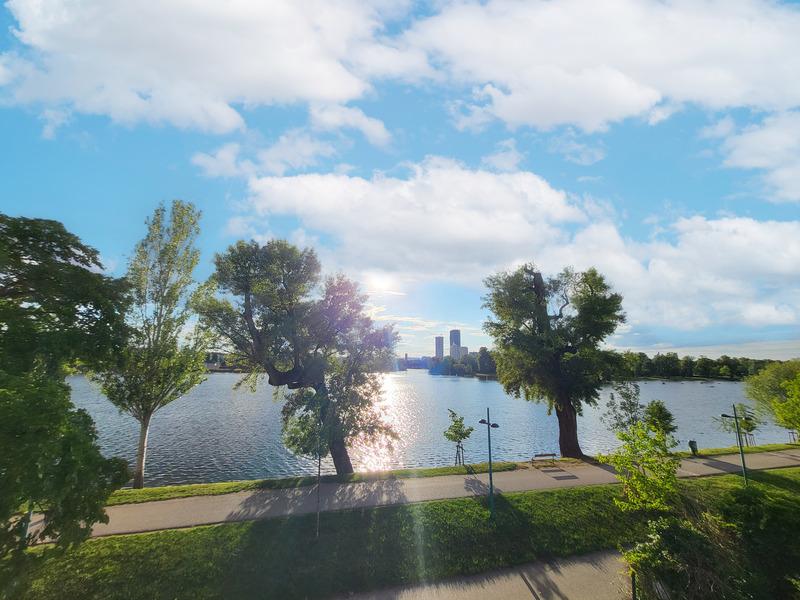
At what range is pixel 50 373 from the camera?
921 centimetres

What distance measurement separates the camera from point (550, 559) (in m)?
13.8

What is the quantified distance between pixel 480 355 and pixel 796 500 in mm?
142463

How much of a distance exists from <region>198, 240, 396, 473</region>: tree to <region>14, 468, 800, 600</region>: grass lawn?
6.56 meters

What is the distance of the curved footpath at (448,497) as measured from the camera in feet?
39.3

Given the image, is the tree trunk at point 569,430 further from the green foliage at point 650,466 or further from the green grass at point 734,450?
the green foliage at point 650,466

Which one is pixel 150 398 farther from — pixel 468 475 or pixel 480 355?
pixel 480 355

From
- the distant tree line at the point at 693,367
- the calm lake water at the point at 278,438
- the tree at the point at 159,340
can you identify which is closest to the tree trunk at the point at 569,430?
the calm lake water at the point at 278,438

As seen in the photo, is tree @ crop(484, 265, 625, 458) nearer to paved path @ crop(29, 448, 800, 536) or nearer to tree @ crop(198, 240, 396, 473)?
paved path @ crop(29, 448, 800, 536)

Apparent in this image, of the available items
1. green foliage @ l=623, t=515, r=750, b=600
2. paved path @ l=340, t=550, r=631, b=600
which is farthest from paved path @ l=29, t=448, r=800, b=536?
green foliage @ l=623, t=515, r=750, b=600

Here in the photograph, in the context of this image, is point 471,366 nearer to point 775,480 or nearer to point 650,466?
point 775,480

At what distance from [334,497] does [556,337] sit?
53.2ft

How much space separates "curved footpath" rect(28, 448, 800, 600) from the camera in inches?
471

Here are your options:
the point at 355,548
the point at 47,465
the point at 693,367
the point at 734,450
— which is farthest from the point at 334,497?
the point at 693,367

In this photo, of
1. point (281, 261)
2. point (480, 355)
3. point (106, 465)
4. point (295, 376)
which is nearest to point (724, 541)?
point (106, 465)
